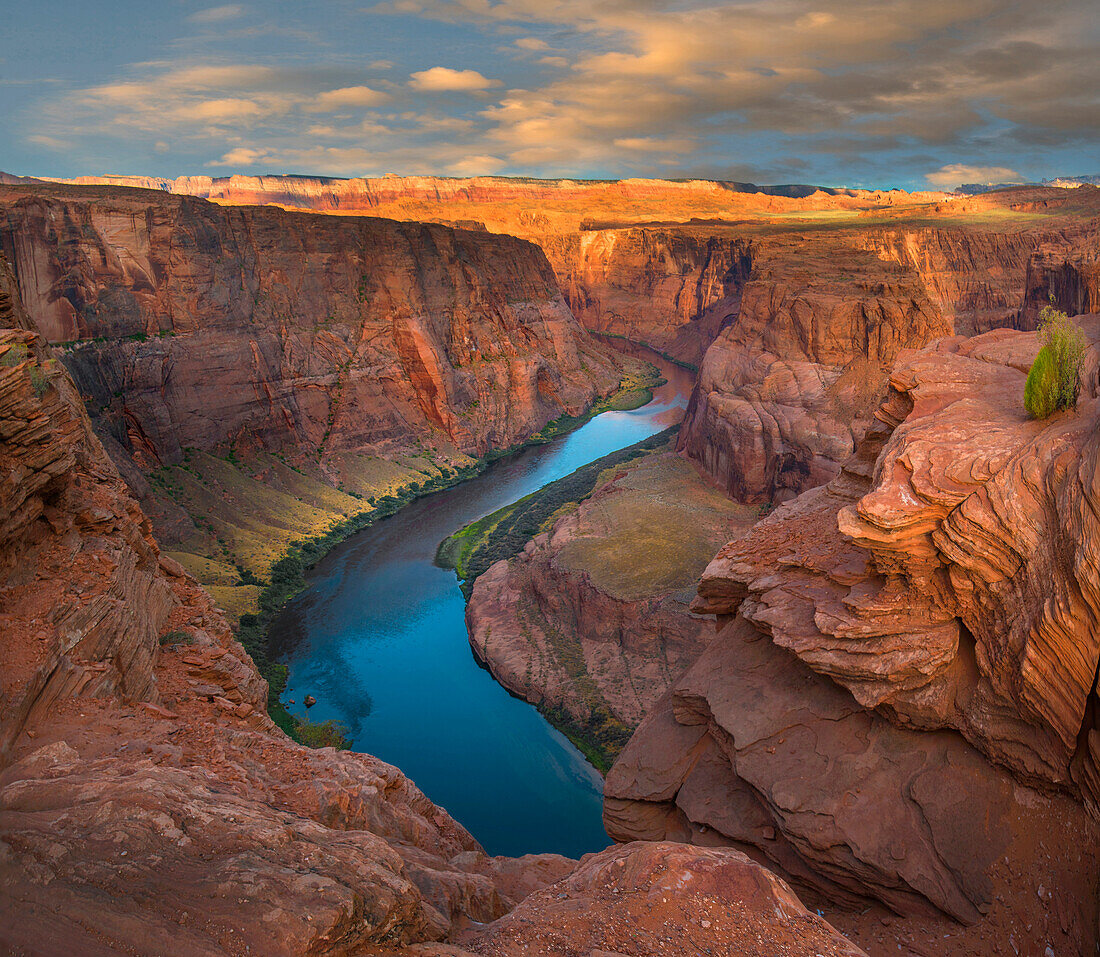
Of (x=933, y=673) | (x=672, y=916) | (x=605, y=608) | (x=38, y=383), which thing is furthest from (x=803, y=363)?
(x=38, y=383)

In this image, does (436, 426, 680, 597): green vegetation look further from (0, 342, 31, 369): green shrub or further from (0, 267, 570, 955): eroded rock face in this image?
(0, 342, 31, 369): green shrub

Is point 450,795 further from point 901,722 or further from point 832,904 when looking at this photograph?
point 901,722

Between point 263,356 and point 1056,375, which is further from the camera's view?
point 263,356

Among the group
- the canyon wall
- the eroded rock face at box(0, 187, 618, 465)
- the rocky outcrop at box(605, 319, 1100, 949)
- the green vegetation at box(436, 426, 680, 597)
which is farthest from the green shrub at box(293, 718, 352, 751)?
the eroded rock face at box(0, 187, 618, 465)

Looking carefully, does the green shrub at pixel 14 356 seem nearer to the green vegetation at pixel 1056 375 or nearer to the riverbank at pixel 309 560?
the green vegetation at pixel 1056 375

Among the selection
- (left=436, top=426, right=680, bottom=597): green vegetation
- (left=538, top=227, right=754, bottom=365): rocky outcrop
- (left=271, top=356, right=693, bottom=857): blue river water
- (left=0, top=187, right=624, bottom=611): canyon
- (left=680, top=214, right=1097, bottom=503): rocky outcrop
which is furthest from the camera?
(left=538, top=227, right=754, bottom=365): rocky outcrop

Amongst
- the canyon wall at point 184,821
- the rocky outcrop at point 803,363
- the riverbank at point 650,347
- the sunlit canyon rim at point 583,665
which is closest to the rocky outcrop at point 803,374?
the rocky outcrop at point 803,363

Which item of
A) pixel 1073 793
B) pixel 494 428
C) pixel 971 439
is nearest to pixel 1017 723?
pixel 1073 793

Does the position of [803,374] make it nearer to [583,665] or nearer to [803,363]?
[803,363]

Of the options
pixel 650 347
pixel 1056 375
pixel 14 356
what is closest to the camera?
pixel 1056 375
